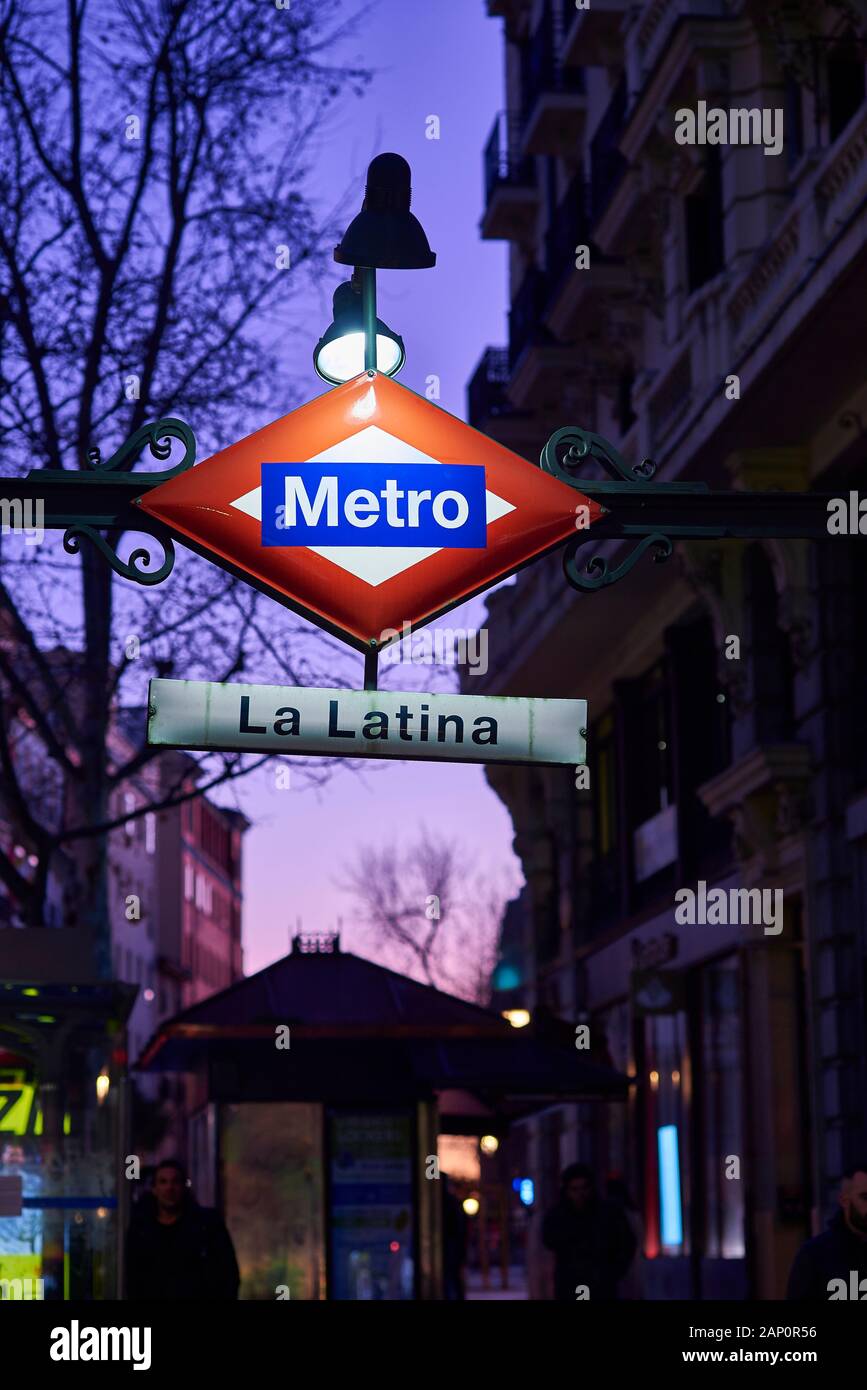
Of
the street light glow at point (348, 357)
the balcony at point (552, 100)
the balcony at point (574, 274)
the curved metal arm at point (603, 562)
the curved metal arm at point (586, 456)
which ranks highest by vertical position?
the balcony at point (552, 100)

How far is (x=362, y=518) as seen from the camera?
6.07 metres

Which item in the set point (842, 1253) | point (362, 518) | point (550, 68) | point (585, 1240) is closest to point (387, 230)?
point (362, 518)

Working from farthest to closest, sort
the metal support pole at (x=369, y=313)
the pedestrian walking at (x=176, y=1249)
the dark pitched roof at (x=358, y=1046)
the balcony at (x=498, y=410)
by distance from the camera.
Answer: the balcony at (x=498, y=410), the dark pitched roof at (x=358, y=1046), the pedestrian walking at (x=176, y=1249), the metal support pole at (x=369, y=313)

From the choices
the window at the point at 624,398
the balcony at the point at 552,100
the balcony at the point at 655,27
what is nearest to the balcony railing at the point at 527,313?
the balcony at the point at 552,100

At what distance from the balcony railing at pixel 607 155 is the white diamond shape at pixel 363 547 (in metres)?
20.9

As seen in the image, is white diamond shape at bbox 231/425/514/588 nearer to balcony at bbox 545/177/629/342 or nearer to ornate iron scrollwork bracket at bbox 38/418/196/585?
ornate iron scrollwork bracket at bbox 38/418/196/585

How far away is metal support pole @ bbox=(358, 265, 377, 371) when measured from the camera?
256 inches

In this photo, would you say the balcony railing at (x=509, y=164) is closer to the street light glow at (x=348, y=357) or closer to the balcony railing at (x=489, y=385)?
the balcony railing at (x=489, y=385)

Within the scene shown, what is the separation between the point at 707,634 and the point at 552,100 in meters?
9.74

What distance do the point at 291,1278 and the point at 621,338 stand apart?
1335 cm

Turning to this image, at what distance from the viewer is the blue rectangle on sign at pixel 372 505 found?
608cm

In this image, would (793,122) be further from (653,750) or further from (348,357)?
(348,357)
